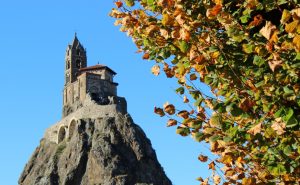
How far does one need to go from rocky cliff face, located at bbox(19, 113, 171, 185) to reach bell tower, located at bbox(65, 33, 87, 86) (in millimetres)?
21390

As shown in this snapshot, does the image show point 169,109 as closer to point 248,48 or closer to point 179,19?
point 179,19

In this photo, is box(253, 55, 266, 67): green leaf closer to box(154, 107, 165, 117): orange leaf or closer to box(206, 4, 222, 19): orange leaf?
box(206, 4, 222, 19): orange leaf

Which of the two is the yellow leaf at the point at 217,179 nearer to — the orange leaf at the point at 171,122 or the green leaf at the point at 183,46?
the orange leaf at the point at 171,122

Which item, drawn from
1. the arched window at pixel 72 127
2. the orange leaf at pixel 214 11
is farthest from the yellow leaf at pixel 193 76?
the arched window at pixel 72 127

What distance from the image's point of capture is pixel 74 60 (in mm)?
113062

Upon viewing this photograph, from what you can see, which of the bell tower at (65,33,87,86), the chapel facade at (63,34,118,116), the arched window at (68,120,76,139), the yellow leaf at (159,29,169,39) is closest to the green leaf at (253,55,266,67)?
the yellow leaf at (159,29,169,39)

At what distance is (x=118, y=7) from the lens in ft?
27.3

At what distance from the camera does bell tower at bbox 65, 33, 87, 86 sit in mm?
108812

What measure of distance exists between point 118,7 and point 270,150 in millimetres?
3564

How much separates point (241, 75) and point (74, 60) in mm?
108085

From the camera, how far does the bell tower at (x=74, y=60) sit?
108812 mm

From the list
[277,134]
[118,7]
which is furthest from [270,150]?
[118,7]

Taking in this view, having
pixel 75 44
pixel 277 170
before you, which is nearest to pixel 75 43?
pixel 75 44

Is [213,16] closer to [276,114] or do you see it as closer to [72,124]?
[276,114]
